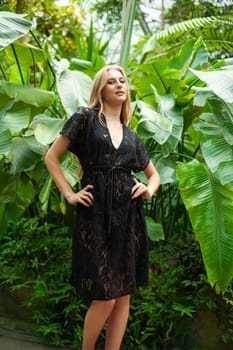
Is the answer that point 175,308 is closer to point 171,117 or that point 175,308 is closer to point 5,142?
point 171,117

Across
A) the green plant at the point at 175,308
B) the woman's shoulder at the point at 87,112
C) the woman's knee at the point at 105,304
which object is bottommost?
the green plant at the point at 175,308

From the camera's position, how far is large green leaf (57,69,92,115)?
261 cm

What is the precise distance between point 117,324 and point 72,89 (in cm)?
129

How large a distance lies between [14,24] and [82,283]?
→ 1327mm

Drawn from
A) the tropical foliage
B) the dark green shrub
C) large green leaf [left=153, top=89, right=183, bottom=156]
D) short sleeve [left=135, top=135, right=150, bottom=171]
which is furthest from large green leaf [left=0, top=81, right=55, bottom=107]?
the dark green shrub

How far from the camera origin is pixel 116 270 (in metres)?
1.95

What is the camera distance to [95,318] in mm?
1969

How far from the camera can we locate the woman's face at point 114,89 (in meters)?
2.04

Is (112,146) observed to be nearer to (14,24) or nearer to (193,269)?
(14,24)

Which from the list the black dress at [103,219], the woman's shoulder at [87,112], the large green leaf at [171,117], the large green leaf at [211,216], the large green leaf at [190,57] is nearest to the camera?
the black dress at [103,219]

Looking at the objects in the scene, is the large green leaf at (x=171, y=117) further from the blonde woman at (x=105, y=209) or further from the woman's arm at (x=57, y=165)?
the woman's arm at (x=57, y=165)

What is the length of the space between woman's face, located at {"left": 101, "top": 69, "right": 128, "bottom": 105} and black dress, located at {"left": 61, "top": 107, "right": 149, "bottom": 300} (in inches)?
3.3

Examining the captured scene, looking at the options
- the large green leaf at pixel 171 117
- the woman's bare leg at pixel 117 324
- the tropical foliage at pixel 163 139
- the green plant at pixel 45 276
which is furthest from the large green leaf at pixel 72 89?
the woman's bare leg at pixel 117 324

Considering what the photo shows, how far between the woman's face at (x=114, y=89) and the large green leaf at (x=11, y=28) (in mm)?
555
